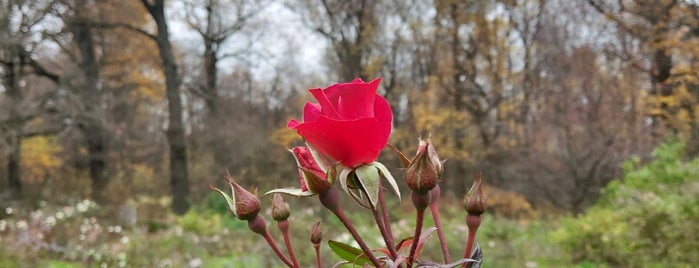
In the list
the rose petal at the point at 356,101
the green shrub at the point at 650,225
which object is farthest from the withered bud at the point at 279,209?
the green shrub at the point at 650,225

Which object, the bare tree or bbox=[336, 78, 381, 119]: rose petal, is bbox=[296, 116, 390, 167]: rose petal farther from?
the bare tree

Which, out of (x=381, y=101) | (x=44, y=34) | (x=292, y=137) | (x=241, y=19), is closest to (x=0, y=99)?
(x=44, y=34)

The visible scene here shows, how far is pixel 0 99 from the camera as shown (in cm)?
820

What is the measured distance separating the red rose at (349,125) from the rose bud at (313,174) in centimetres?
2

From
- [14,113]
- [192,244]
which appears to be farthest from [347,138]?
[14,113]

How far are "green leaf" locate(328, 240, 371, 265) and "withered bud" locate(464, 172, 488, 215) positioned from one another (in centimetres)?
12

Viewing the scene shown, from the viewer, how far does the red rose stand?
54cm

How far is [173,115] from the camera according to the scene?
34.9ft

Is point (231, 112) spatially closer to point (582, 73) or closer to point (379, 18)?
point (379, 18)

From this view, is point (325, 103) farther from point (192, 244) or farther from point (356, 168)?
point (192, 244)

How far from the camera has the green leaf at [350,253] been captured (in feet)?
1.98

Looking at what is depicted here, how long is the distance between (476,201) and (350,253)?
149mm

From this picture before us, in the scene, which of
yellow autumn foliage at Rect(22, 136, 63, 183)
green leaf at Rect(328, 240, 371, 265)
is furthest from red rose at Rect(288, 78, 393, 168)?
yellow autumn foliage at Rect(22, 136, 63, 183)

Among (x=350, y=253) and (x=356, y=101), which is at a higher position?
(x=356, y=101)
